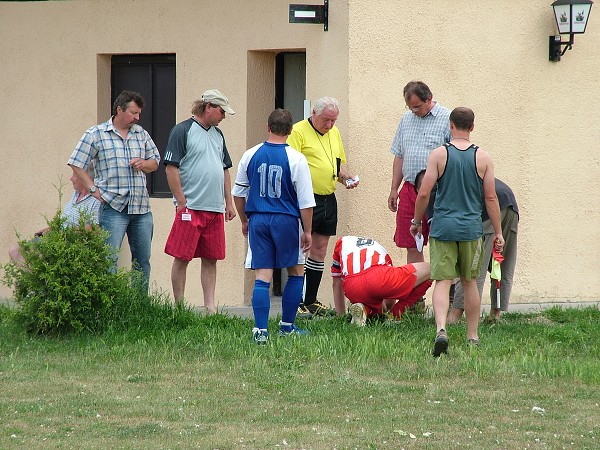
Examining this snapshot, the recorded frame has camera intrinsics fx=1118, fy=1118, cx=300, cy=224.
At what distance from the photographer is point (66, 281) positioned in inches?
349

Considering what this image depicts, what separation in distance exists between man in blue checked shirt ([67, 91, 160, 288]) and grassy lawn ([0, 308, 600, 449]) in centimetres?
113

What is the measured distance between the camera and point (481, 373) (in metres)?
7.55

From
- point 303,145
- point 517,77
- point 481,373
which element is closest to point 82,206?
point 303,145

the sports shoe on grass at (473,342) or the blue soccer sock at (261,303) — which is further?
the blue soccer sock at (261,303)

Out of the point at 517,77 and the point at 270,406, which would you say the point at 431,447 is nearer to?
the point at 270,406

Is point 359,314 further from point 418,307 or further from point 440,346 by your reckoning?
point 440,346

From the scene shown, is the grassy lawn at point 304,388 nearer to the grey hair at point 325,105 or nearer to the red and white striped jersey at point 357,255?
the red and white striped jersey at point 357,255

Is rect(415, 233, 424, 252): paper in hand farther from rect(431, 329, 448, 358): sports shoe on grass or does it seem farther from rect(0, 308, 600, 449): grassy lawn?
rect(431, 329, 448, 358): sports shoe on grass

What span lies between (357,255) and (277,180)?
141cm

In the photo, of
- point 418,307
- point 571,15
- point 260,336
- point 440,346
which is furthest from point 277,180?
point 571,15

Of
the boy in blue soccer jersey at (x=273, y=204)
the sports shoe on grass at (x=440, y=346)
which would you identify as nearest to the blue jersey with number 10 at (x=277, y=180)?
the boy in blue soccer jersey at (x=273, y=204)

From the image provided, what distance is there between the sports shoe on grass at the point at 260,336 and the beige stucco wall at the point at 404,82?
8.43 feet

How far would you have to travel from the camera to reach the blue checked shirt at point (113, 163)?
943 cm

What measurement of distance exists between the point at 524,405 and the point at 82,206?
4386mm
